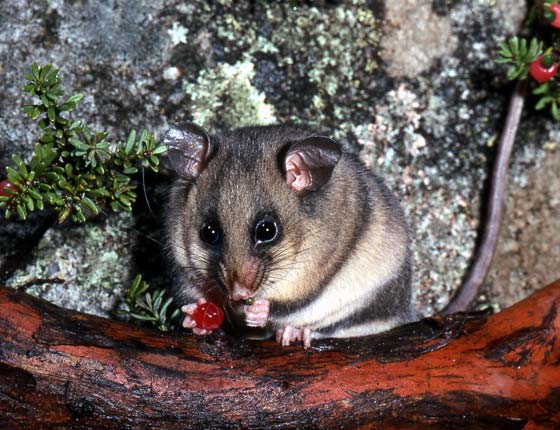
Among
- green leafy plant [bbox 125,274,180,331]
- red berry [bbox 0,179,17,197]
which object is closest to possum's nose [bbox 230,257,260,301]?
green leafy plant [bbox 125,274,180,331]

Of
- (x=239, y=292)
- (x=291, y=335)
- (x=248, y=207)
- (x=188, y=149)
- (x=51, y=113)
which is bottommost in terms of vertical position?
(x=291, y=335)

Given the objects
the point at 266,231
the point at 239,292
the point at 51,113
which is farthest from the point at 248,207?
the point at 51,113

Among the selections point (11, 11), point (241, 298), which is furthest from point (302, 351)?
point (11, 11)

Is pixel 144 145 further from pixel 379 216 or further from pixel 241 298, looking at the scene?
pixel 379 216

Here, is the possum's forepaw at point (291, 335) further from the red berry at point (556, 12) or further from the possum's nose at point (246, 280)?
the red berry at point (556, 12)

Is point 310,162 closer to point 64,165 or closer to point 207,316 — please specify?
point 207,316

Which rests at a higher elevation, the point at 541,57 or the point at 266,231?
the point at 541,57

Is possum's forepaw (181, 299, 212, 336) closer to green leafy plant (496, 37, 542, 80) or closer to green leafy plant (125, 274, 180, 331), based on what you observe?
green leafy plant (125, 274, 180, 331)
